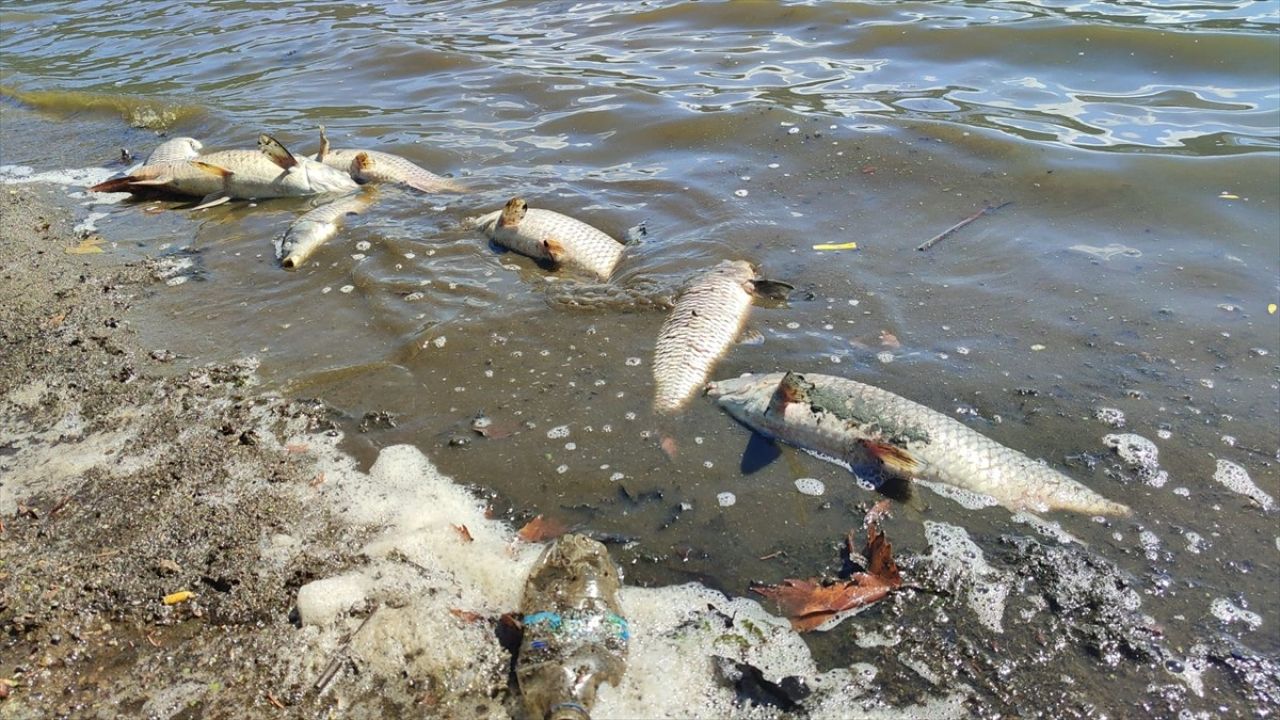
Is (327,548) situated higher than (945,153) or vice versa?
(945,153)

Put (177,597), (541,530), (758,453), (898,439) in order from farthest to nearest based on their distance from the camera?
(758,453) < (898,439) < (541,530) < (177,597)

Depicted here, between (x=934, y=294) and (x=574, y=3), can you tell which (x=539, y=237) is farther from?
(x=574, y=3)

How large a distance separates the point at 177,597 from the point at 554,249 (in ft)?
11.1

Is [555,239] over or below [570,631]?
over

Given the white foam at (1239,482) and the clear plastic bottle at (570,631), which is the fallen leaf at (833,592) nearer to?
the clear plastic bottle at (570,631)

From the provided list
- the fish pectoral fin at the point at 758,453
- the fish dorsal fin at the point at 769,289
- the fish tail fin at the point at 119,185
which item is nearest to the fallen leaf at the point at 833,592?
the fish pectoral fin at the point at 758,453

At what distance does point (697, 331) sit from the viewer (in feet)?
16.8

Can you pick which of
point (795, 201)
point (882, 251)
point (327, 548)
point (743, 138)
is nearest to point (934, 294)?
point (882, 251)

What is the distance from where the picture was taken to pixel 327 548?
3.68 meters

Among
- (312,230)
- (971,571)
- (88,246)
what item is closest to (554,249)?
(312,230)

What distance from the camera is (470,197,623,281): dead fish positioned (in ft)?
20.1

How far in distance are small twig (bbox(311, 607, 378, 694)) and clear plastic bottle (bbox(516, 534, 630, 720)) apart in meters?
0.62

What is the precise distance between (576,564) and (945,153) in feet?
19.3

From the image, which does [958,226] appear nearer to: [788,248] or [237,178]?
[788,248]
